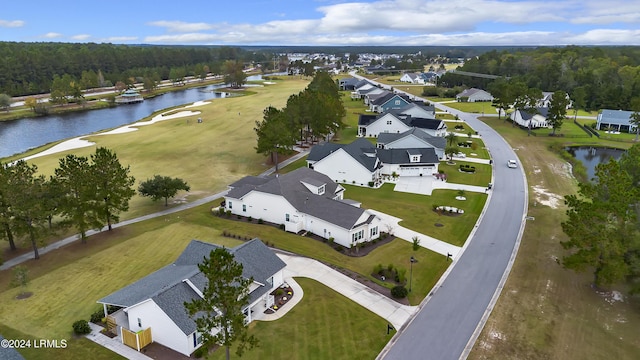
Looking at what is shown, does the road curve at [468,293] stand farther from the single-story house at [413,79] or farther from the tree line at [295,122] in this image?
the single-story house at [413,79]

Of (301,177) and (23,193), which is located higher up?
(23,193)

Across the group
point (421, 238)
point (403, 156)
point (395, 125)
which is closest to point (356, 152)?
point (403, 156)

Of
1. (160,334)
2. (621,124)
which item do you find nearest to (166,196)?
Answer: (160,334)

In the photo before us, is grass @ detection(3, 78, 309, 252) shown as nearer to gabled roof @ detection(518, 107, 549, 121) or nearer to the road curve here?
the road curve

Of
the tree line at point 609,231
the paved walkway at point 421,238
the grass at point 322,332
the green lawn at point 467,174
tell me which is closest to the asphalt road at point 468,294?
the paved walkway at point 421,238

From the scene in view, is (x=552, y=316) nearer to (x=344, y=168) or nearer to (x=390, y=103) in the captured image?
(x=344, y=168)

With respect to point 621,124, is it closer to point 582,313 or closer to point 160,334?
point 582,313
